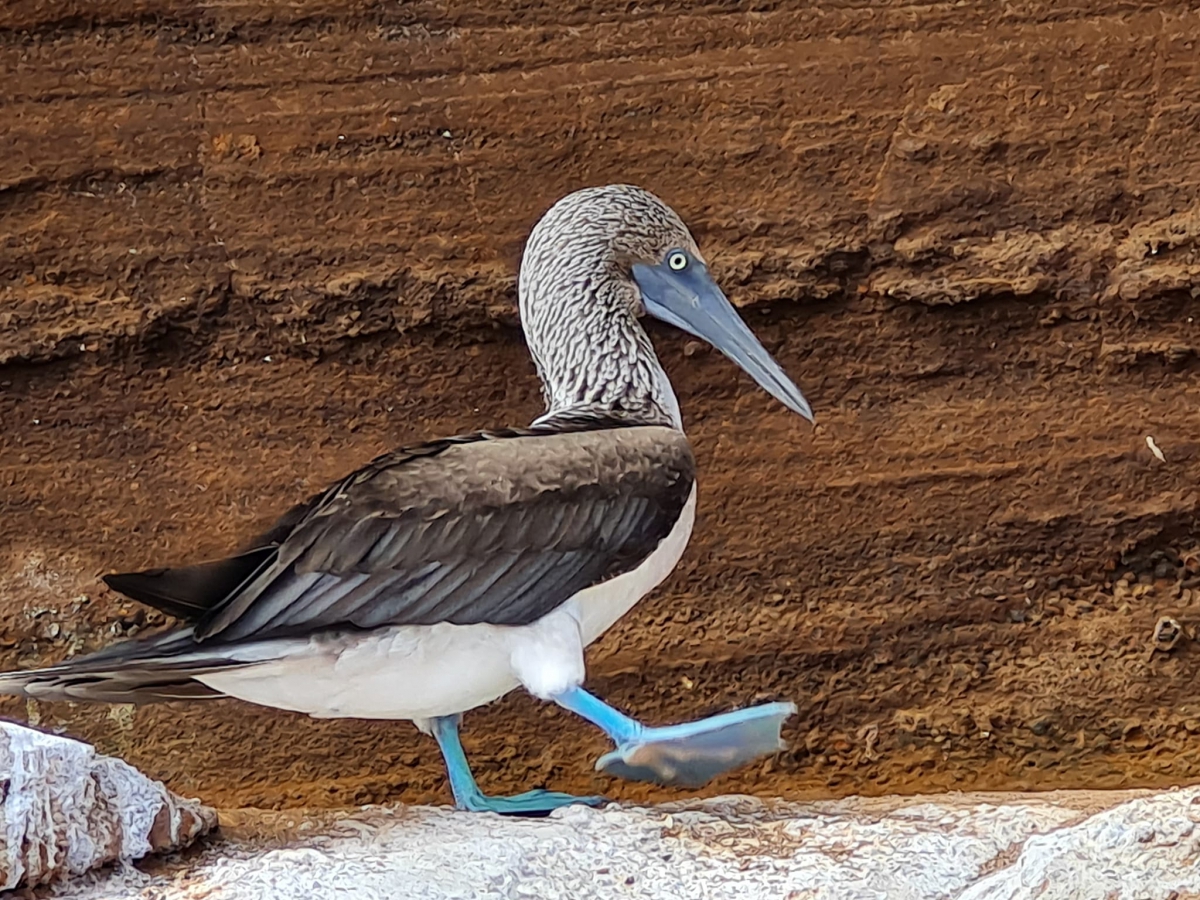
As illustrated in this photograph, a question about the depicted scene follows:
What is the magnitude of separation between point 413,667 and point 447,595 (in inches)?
3.1

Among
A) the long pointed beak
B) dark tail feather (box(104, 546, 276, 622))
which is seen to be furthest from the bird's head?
dark tail feather (box(104, 546, 276, 622))

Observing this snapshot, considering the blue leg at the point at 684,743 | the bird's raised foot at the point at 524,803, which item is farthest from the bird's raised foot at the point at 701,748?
the bird's raised foot at the point at 524,803

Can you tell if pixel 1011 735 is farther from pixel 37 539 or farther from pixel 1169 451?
pixel 37 539

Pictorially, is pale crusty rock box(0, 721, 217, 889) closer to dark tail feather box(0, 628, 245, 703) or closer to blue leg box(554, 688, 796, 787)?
dark tail feather box(0, 628, 245, 703)

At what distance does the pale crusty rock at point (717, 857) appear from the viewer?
1.24 metres

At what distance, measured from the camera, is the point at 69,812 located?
1.35 meters

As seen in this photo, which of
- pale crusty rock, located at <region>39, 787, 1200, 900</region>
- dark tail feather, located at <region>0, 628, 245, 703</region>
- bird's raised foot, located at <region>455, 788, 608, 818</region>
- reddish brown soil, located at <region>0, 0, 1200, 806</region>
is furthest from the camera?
reddish brown soil, located at <region>0, 0, 1200, 806</region>

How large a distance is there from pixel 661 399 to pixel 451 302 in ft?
1.90

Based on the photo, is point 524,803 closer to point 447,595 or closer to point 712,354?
point 447,595

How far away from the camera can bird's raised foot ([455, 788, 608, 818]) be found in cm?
154

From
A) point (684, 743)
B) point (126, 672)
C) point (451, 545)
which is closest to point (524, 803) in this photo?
point (684, 743)

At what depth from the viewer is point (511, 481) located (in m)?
1.41

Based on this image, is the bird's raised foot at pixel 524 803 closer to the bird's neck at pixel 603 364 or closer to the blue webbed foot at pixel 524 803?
the blue webbed foot at pixel 524 803

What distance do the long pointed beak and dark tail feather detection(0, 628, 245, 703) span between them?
2.03ft
